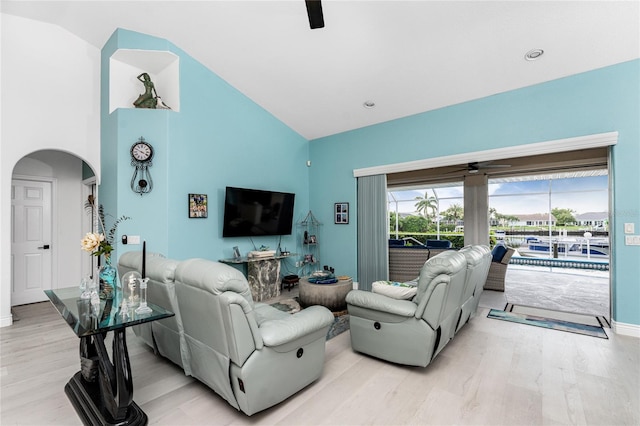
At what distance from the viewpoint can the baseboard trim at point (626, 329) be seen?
10.8 ft

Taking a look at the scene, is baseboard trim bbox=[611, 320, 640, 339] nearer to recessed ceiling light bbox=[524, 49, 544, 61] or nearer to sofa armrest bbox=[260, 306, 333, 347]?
recessed ceiling light bbox=[524, 49, 544, 61]

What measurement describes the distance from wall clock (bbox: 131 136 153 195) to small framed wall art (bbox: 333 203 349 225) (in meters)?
3.34

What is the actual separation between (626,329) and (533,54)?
133 inches

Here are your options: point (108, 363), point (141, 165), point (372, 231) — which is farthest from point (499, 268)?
point (141, 165)

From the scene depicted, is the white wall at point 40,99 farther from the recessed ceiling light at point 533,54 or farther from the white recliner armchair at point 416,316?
the recessed ceiling light at point 533,54

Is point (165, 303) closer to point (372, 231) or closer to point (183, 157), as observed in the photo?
point (183, 157)

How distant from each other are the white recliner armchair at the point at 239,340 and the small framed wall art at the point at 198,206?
2.50m

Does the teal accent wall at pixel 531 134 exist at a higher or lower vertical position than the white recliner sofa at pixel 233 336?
higher

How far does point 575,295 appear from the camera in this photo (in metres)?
5.08

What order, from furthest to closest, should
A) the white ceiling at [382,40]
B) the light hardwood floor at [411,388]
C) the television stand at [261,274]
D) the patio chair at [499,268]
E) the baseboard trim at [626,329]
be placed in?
the patio chair at [499,268], the television stand at [261,274], the baseboard trim at [626,329], the white ceiling at [382,40], the light hardwood floor at [411,388]

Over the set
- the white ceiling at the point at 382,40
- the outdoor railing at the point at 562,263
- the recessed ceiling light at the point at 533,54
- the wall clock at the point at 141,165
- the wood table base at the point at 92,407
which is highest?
the white ceiling at the point at 382,40

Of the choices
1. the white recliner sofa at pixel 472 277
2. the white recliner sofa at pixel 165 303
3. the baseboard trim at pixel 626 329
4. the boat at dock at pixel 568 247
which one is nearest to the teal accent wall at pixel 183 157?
the white recliner sofa at pixel 165 303

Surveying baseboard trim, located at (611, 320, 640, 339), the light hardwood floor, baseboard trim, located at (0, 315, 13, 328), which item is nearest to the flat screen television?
the light hardwood floor

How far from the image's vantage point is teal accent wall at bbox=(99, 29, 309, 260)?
13.2ft
